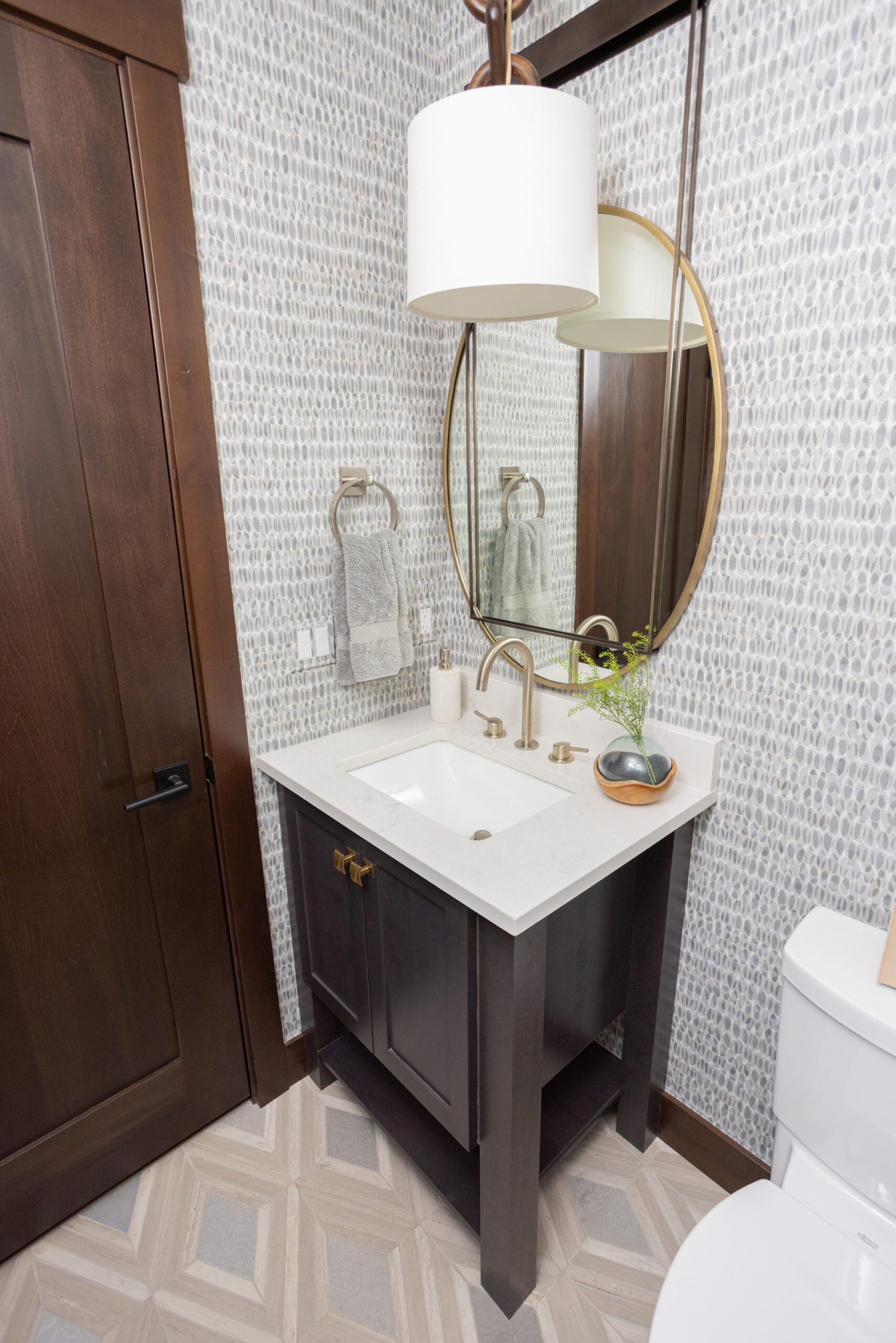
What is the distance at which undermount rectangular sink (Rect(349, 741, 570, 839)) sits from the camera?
1.52 meters

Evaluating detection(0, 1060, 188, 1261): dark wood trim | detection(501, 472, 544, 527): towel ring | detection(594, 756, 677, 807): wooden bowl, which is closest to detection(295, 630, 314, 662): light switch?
detection(501, 472, 544, 527): towel ring

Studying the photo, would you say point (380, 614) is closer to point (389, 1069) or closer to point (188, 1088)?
point (389, 1069)

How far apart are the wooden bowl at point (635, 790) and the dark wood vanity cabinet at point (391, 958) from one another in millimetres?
Answer: 383

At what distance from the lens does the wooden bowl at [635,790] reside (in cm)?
129

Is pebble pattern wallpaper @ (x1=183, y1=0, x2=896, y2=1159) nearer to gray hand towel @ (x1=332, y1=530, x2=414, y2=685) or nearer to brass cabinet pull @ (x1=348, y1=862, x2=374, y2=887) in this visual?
gray hand towel @ (x1=332, y1=530, x2=414, y2=685)

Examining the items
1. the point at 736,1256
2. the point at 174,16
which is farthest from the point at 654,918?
the point at 174,16

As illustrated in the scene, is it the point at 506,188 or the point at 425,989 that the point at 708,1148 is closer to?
the point at 425,989

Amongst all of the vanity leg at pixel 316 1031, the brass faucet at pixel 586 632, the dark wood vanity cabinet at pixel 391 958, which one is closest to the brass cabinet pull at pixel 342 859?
the dark wood vanity cabinet at pixel 391 958

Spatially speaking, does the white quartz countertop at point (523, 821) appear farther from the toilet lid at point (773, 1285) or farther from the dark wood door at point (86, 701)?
the toilet lid at point (773, 1285)

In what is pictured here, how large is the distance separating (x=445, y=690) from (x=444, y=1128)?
1.00 m

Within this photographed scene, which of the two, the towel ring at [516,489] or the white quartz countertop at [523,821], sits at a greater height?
the towel ring at [516,489]

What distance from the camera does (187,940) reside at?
152cm

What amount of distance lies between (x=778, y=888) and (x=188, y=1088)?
1.39 meters

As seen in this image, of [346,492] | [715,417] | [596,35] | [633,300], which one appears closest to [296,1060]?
[346,492]
